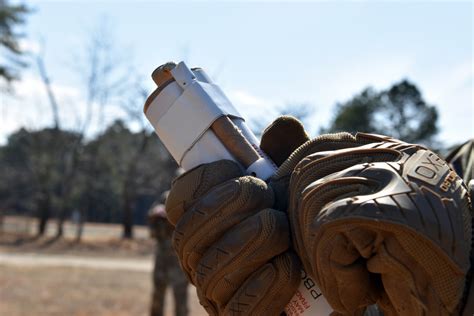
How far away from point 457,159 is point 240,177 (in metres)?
1.09

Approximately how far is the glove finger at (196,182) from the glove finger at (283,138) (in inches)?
7.0

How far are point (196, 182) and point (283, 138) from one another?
314 mm

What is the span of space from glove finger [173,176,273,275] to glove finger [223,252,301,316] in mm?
129

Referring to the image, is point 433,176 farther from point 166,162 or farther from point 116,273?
point 166,162

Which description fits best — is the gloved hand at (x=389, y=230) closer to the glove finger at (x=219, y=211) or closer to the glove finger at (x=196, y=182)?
the glove finger at (x=219, y=211)

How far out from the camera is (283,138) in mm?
1633

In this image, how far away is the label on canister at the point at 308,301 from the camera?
1.32 metres

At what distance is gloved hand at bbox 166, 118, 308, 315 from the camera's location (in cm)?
132

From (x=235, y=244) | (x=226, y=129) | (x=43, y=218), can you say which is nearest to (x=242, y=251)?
(x=235, y=244)

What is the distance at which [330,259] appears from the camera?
1.11m

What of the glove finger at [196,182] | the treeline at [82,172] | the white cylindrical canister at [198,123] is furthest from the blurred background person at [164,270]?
the treeline at [82,172]

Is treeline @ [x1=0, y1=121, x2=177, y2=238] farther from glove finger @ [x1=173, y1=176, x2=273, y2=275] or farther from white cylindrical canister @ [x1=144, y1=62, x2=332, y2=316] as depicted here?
glove finger @ [x1=173, y1=176, x2=273, y2=275]

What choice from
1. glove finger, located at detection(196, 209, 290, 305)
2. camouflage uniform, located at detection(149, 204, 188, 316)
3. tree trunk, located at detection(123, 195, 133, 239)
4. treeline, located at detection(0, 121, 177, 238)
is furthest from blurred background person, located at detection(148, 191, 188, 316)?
tree trunk, located at detection(123, 195, 133, 239)

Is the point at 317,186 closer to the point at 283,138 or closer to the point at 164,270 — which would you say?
the point at 283,138
